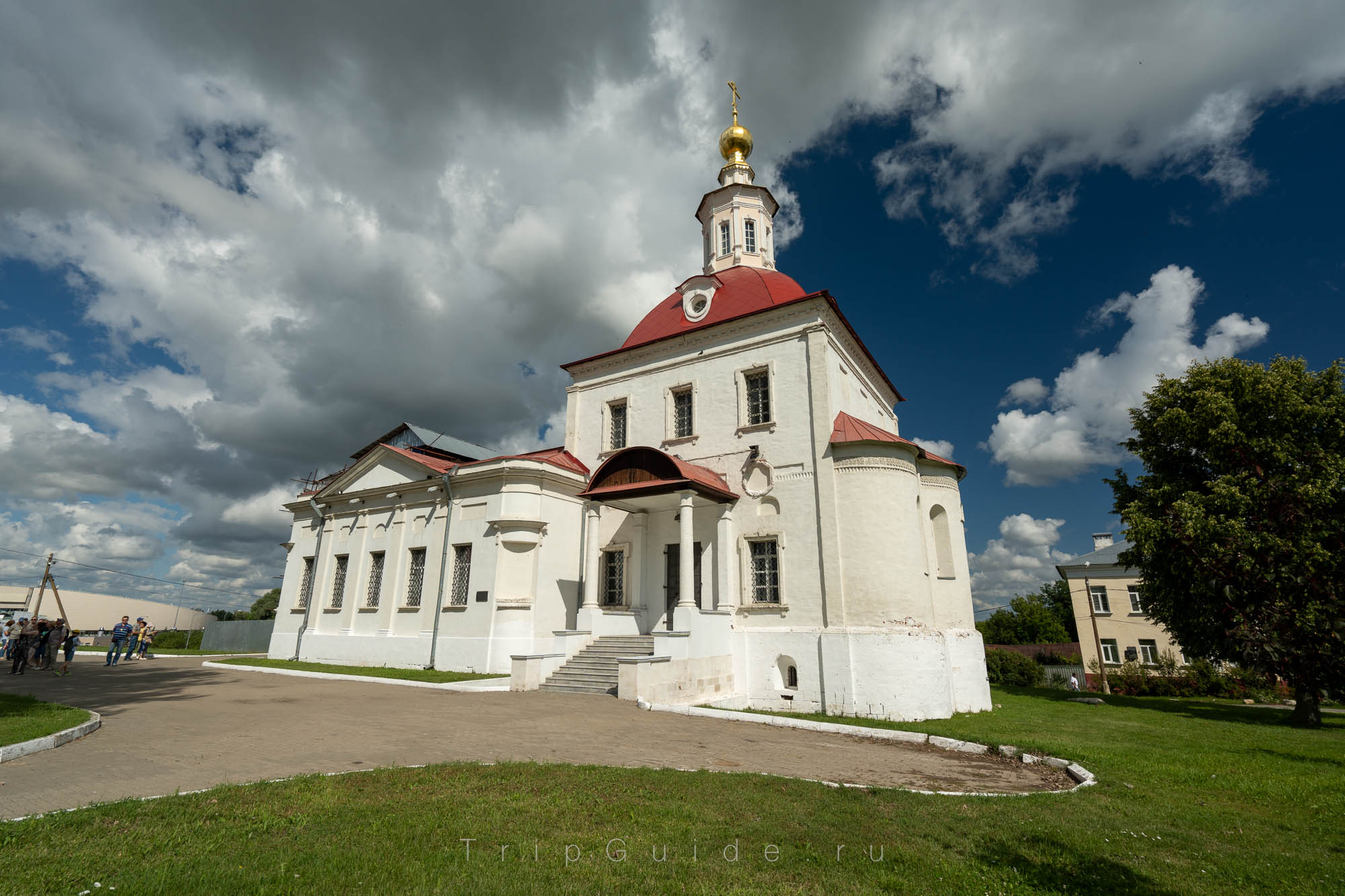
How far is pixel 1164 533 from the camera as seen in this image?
17094 millimetres

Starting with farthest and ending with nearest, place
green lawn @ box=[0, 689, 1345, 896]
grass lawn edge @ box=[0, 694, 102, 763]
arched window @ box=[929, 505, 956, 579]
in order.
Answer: arched window @ box=[929, 505, 956, 579] < grass lawn edge @ box=[0, 694, 102, 763] < green lawn @ box=[0, 689, 1345, 896]

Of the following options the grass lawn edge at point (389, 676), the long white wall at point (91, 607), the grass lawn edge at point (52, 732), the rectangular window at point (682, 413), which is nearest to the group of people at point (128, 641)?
the grass lawn edge at point (389, 676)

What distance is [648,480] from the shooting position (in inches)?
666

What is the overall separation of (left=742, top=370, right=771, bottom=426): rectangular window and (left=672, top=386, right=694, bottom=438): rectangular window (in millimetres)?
1962

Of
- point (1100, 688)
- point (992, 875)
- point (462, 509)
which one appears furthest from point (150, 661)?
point (1100, 688)

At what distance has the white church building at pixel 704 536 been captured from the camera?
15555mm

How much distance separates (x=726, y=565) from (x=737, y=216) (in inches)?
560

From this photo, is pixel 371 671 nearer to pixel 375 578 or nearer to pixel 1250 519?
pixel 375 578

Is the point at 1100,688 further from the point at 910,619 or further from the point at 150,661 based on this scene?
the point at 150,661

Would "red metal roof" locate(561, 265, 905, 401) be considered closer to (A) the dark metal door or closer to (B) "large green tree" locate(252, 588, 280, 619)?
(A) the dark metal door

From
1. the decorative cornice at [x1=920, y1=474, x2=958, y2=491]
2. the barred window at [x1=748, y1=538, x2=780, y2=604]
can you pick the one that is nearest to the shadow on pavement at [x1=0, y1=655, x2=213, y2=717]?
the barred window at [x1=748, y1=538, x2=780, y2=604]

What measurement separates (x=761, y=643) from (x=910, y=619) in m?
3.73

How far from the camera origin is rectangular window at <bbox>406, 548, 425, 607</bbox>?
2202cm

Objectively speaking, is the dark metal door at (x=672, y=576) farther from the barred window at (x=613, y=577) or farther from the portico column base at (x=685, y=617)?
the portico column base at (x=685, y=617)
